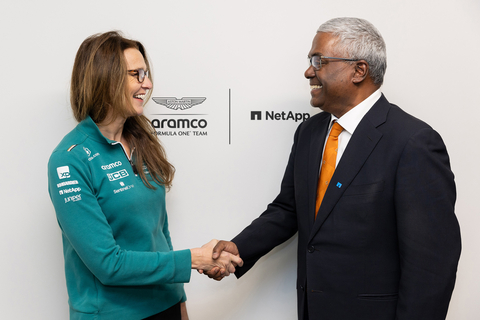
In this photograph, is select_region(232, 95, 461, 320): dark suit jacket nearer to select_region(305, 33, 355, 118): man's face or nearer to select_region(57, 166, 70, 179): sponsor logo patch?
select_region(305, 33, 355, 118): man's face

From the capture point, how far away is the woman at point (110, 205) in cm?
143

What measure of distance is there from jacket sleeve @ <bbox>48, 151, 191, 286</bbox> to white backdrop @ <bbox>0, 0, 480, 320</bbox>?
0.70 meters

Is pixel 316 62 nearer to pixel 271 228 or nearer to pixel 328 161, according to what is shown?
pixel 328 161

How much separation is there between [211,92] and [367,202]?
108 cm

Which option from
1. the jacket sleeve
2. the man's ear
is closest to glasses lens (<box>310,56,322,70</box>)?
the man's ear

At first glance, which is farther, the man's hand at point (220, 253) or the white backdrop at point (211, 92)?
the white backdrop at point (211, 92)

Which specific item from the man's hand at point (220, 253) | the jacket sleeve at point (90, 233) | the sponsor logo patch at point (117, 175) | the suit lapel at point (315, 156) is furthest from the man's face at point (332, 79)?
the jacket sleeve at point (90, 233)

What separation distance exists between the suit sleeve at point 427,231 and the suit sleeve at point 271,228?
2.17 ft

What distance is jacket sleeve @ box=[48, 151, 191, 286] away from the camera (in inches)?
55.7

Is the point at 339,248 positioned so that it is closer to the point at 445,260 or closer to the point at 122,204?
the point at 445,260

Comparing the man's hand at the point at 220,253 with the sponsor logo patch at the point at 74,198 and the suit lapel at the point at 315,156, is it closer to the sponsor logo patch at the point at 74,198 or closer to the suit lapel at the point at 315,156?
the suit lapel at the point at 315,156

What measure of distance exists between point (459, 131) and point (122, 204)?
1.93 m

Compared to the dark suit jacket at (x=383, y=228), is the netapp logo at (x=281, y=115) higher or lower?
higher

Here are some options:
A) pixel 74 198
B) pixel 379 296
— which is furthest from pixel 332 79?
pixel 74 198
